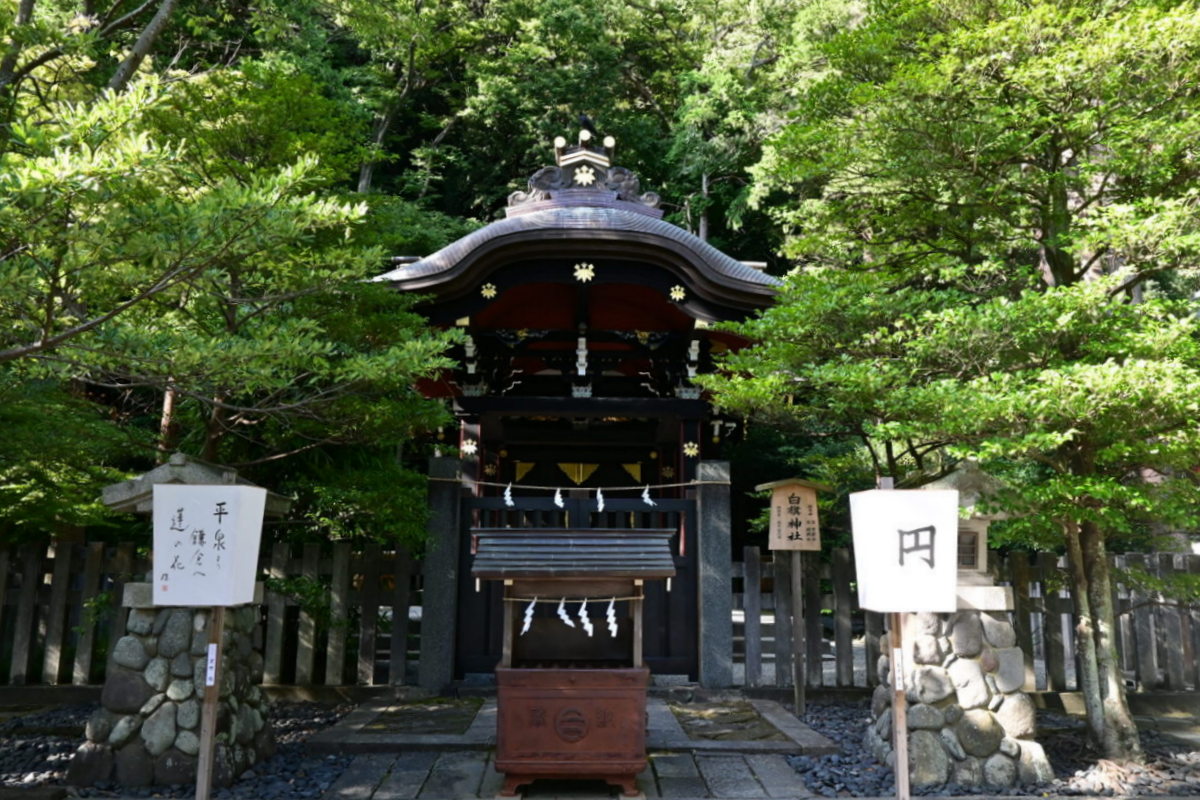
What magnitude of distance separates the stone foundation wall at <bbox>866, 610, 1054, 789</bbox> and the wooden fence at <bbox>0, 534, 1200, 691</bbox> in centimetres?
210

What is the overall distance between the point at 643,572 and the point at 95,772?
350 centimetres

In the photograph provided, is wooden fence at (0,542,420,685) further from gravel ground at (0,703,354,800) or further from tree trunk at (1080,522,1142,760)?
tree trunk at (1080,522,1142,760)

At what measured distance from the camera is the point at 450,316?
773 cm

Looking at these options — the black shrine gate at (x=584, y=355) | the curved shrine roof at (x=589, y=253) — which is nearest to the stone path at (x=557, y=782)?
the black shrine gate at (x=584, y=355)

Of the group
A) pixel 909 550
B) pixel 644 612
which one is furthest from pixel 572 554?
pixel 644 612

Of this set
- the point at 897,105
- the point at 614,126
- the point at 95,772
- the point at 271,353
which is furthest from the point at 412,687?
the point at 614,126

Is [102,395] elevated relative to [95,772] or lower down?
elevated

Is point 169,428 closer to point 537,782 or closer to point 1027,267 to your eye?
point 537,782

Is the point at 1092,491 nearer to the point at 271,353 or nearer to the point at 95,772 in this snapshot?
the point at 271,353

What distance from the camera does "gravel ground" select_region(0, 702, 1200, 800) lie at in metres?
4.64

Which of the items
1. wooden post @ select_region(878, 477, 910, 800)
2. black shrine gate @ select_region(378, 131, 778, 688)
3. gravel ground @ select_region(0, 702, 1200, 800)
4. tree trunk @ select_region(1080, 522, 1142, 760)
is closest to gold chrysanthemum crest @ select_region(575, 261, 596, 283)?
black shrine gate @ select_region(378, 131, 778, 688)

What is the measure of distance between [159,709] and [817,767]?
4.16m

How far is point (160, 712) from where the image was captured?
4.78 meters

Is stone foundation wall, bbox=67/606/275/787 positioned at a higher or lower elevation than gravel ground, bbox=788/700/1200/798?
higher
